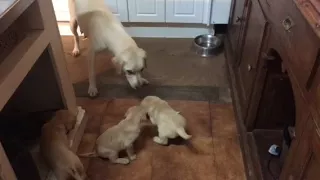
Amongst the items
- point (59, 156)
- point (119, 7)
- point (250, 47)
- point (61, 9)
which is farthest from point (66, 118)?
point (61, 9)

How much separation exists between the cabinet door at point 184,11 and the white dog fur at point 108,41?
1.88ft

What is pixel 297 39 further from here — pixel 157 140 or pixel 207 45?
pixel 207 45

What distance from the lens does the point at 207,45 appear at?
2.66 metres

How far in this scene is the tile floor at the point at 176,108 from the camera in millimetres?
1738

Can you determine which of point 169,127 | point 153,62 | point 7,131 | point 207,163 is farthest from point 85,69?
point 207,163

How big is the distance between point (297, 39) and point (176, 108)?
1.06 metres

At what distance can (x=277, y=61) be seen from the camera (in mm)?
1534

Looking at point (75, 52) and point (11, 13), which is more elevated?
point (11, 13)

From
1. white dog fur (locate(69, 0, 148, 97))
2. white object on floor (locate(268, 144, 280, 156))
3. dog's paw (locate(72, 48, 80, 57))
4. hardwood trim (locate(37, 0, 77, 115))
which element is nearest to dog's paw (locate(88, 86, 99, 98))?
white dog fur (locate(69, 0, 148, 97))

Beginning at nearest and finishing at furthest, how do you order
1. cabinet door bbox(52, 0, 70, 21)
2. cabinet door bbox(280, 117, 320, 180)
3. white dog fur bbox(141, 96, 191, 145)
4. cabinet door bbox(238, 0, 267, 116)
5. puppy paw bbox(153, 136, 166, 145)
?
cabinet door bbox(280, 117, 320, 180) → cabinet door bbox(238, 0, 267, 116) → white dog fur bbox(141, 96, 191, 145) → puppy paw bbox(153, 136, 166, 145) → cabinet door bbox(52, 0, 70, 21)

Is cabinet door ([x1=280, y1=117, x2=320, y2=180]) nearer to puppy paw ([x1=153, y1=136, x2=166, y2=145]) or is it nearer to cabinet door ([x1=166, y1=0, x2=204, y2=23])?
puppy paw ([x1=153, y1=136, x2=166, y2=145])

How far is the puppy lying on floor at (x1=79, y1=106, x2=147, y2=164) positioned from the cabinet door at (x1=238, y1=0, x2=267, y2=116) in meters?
0.57

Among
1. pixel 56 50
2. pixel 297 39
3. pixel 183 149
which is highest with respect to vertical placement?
pixel 297 39

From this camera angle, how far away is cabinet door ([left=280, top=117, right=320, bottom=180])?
0.98 metres
